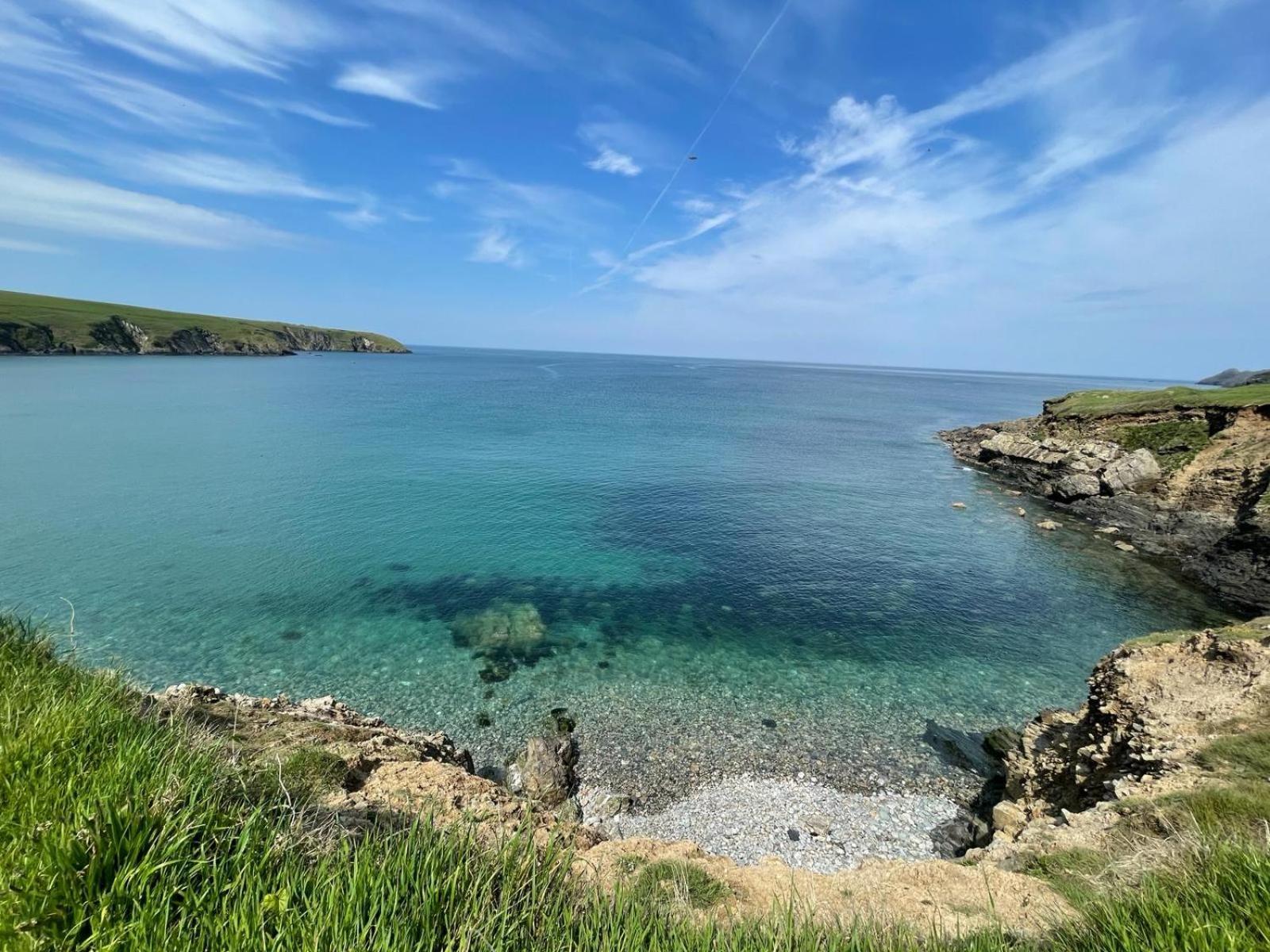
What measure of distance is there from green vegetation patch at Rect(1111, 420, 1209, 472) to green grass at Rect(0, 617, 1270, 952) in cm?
6476

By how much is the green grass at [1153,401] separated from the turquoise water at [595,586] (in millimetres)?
20051

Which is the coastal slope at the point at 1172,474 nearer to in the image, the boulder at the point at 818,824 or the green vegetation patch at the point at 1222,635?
the green vegetation patch at the point at 1222,635

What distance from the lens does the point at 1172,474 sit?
50062mm

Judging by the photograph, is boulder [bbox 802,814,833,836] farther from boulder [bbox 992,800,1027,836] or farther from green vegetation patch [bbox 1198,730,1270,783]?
green vegetation patch [bbox 1198,730,1270,783]

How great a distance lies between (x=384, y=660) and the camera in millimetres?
26016

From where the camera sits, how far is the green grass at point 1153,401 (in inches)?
2040

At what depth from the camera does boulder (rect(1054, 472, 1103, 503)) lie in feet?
178

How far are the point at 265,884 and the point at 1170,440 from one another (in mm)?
77728

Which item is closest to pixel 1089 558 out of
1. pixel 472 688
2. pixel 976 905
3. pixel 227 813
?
pixel 976 905

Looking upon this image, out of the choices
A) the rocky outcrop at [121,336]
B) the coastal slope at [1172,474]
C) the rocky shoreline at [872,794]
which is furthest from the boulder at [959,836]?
the rocky outcrop at [121,336]

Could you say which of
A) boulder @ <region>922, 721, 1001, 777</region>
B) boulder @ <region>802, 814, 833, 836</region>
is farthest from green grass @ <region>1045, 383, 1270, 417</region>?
boulder @ <region>802, 814, 833, 836</region>

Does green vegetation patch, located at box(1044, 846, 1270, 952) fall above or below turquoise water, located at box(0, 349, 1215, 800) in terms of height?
above

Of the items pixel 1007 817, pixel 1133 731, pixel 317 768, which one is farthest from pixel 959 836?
pixel 317 768

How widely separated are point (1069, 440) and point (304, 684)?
279 ft
